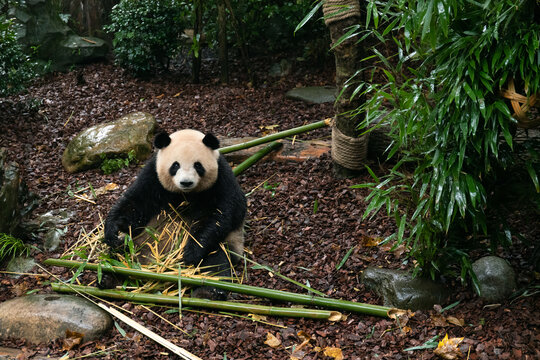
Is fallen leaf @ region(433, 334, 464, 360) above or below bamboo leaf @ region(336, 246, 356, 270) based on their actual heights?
above

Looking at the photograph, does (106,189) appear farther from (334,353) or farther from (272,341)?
(334,353)

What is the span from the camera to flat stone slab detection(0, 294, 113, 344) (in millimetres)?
3467

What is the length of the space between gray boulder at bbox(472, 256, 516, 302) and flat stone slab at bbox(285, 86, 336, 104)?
12.8ft

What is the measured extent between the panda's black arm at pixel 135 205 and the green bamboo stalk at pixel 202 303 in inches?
18.6

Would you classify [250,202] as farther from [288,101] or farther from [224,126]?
[288,101]

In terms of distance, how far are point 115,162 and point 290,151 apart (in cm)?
190

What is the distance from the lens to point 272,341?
3.39 meters

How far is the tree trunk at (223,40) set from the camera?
7.21m

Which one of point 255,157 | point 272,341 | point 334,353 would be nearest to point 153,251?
point 272,341

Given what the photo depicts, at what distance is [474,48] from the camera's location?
2635 mm

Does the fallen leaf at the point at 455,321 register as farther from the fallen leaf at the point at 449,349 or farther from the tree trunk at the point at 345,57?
the tree trunk at the point at 345,57

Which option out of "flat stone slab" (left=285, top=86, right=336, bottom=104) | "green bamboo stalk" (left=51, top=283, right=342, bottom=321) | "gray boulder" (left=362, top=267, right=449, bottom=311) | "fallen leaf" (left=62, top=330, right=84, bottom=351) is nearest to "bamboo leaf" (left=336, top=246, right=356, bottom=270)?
"gray boulder" (left=362, top=267, right=449, bottom=311)

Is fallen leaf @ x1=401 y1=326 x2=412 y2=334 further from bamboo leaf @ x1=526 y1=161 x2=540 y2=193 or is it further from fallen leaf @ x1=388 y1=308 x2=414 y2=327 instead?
bamboo leaf @ x1=526 y1=161 x2=540 y2=193

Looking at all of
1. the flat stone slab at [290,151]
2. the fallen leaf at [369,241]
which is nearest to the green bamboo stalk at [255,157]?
the flat stone slab at [290,151]
